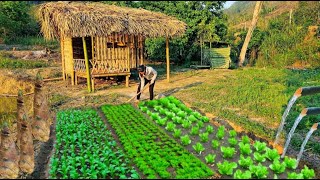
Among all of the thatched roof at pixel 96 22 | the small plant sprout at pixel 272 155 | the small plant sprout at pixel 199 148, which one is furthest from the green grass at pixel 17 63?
the small plant sprout at pixel 272 155

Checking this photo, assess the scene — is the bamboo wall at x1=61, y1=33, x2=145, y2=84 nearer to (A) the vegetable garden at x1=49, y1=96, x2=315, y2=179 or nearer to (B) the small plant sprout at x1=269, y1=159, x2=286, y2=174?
(A) the vegetable garden at x1=49, y1=96, x2=315, y2=179

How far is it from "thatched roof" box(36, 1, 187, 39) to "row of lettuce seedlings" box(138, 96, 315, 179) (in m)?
5.20

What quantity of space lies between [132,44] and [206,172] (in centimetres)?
1054

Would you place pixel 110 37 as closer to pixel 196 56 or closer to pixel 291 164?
pixel 196 56

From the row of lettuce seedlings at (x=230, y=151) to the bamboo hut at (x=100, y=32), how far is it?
520cm

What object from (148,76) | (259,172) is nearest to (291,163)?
(259,172)

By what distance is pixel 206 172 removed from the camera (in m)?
5.11

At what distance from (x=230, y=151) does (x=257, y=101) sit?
5.07 metres

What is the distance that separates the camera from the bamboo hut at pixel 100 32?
473 inches

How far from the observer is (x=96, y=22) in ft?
40.0

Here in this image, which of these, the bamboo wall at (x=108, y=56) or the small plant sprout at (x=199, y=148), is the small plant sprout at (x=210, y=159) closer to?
the small plant sprout at (x=199, y=148)

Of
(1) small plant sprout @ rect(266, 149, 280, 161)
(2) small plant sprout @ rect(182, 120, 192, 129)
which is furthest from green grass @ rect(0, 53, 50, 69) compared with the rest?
(1) small plant sprout @ rect(266, 149, 280, 161)

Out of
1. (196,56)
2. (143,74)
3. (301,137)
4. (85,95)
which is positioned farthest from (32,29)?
(301,137)

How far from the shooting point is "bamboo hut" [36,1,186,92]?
39.4 feet
